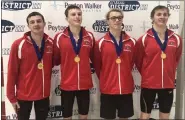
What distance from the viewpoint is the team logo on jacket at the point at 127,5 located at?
248cm

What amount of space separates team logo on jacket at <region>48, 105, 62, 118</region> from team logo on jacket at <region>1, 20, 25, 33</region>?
85 cm

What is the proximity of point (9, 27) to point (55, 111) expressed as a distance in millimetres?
966

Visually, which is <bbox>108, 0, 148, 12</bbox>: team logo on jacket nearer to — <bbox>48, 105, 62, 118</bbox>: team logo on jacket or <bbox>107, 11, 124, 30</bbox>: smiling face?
<bbox>107, 11, 124, 30</bbox>: smiling face

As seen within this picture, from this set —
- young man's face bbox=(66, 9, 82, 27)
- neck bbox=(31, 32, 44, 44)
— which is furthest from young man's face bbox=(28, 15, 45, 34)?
young man's face bbox=(66, 9, 82, 27)

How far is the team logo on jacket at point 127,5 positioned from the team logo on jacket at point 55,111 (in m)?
1.17

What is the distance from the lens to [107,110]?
2205mm

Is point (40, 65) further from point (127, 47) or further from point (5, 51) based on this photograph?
point (127, 47)

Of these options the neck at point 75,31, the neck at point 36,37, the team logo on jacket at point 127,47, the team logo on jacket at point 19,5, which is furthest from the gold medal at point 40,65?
the team logo on jacket at point 127,47

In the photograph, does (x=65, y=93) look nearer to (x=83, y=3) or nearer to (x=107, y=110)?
(x=107, y=110)

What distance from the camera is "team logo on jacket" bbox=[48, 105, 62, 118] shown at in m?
2.59

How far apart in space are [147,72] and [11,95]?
3.90ft

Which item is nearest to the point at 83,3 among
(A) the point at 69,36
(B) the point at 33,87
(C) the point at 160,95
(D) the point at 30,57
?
(A) the point at 69,36

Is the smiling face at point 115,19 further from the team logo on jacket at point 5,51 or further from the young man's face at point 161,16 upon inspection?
the team logo on jacket at point 5,51

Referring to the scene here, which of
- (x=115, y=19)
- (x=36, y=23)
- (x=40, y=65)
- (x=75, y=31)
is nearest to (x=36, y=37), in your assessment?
(x=36, y=23)
